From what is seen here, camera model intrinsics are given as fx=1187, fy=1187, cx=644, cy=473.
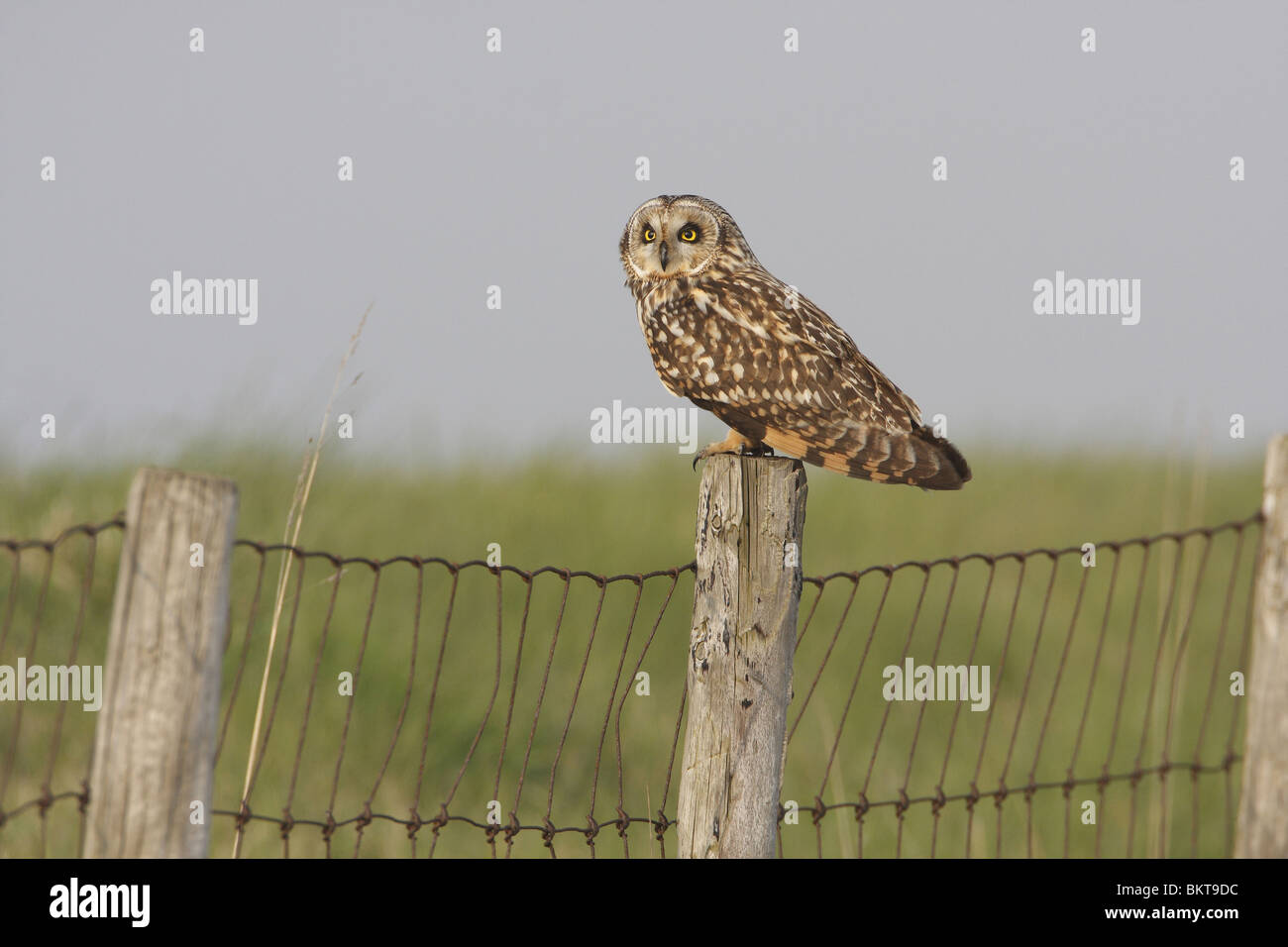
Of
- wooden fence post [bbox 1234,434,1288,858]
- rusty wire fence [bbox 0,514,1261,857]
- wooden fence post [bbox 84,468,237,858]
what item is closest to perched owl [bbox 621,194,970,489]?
wooden fence post [bbox 1234,434,1288,858]

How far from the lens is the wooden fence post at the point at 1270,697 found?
2.80 m

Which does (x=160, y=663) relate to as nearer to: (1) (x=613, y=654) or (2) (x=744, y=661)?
(2) (x=744, y=661)

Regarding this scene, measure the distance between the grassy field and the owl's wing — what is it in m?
1.18

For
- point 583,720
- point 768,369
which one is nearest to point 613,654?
point 583,720

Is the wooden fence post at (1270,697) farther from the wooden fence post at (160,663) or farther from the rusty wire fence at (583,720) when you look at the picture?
the rusty wire fence at (583,720)

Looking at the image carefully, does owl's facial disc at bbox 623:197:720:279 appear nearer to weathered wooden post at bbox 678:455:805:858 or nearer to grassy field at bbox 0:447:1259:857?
grassy field at bbox 0:447:1259:857

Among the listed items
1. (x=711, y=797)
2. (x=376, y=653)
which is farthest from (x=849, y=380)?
(x=376, y=653)

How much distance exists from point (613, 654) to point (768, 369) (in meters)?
6.44

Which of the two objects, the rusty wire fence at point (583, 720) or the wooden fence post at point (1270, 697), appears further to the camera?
the rusty wire fence at point (583, 720)

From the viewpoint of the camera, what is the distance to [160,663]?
1957mm

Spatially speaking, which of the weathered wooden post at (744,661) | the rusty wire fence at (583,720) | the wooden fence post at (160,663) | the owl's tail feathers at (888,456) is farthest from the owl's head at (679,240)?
the wooden fence post at (160,663)

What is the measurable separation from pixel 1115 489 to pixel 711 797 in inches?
535

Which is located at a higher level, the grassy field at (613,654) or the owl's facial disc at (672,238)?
the owl's facial disc at (672,238)
